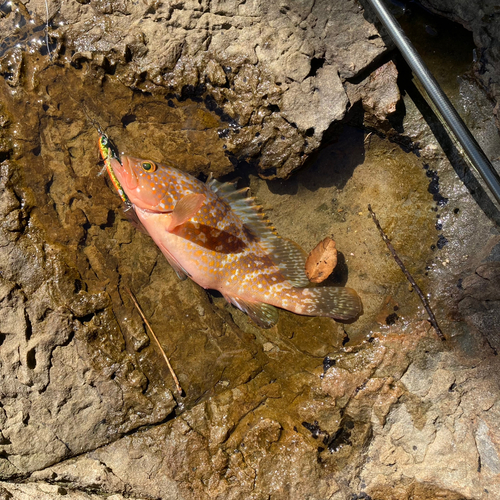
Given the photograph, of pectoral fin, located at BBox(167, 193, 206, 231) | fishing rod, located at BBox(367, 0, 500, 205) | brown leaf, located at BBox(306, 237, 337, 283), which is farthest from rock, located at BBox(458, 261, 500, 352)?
pectoral fin, located at BBox(167, 193, 206, 231)

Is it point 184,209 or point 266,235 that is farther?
point 266,235

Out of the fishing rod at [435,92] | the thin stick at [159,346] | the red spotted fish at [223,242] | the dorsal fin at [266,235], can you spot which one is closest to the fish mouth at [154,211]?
the red spotted fish at [223,242]

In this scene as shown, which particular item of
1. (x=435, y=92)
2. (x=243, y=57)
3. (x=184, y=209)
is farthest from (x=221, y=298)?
(x=435, y=92)

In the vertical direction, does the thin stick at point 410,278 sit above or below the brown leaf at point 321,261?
below

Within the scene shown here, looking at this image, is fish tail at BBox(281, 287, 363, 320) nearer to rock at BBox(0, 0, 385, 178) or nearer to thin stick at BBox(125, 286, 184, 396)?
rock at BBox(0, 0, 385, 178)

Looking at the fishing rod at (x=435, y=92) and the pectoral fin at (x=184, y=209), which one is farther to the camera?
the pectoral fin at (x=184, y=209)

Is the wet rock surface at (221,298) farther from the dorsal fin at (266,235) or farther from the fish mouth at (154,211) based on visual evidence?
the fish mouth at (154,211)

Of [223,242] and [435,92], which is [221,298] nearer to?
[223,242]
